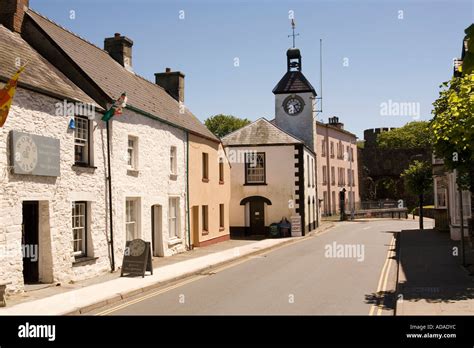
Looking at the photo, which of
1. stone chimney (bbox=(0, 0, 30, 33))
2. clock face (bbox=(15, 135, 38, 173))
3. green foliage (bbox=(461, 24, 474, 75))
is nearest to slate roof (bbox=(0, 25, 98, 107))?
stone chimney (bbox=(0, 0, 30, 33))

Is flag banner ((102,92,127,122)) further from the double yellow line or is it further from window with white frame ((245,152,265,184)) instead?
window with white frame ((245,152,265,184))

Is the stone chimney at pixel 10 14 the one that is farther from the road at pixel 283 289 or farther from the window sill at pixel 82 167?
the road at pixel 283 289

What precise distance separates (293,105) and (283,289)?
3017cm

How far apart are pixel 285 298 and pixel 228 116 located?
67443 millimetres

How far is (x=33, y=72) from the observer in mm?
14430

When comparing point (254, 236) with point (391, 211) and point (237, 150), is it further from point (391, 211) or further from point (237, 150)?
point (391, 211)

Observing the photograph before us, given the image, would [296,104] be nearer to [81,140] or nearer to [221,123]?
[81,140]

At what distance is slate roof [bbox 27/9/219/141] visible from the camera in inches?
697

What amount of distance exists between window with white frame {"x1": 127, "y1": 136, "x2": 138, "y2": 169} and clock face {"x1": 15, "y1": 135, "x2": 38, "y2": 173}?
5717 mm

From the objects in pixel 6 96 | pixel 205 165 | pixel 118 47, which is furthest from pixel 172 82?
pixel 6 96

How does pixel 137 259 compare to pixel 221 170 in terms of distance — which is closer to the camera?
pixel 137 259

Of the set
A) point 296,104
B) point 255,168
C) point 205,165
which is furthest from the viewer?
point 296,104

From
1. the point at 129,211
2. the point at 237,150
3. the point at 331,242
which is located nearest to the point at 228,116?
the point at 237,150

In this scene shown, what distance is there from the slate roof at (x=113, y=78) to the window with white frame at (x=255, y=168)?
8.57m
